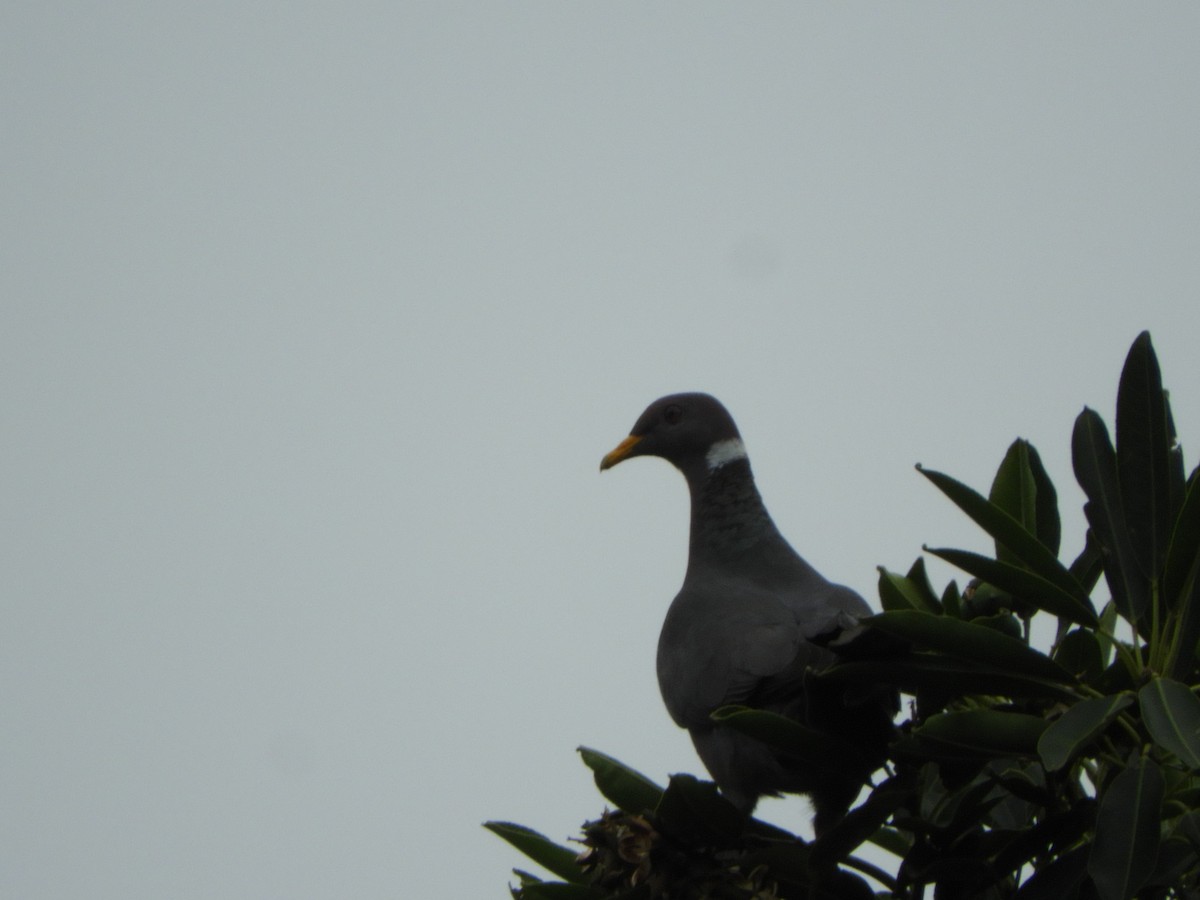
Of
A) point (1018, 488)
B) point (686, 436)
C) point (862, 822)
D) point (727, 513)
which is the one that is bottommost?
point (862, 822)

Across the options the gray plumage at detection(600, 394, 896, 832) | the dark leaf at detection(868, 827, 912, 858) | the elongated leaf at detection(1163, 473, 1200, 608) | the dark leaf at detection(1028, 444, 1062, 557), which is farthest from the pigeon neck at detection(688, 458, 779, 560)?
the elongated leaf at detection(1163, 473, 1200, 608)

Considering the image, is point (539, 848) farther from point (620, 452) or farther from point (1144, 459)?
point (620, 452)

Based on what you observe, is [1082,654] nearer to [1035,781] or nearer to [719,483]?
[1035,781]

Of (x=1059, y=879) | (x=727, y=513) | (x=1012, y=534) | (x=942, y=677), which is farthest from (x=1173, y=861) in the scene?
(x=727, y=513)

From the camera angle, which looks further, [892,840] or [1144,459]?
[892,840]

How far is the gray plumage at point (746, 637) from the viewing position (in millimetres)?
2516

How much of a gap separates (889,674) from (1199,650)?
0.57m

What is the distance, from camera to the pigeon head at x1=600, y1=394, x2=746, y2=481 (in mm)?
4457

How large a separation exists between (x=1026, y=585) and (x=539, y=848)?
3.39ft

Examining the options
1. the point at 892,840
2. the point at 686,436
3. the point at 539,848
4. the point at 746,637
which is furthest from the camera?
the point at 686,436

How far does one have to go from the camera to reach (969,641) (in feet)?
7.66

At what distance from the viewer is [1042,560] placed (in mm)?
2471

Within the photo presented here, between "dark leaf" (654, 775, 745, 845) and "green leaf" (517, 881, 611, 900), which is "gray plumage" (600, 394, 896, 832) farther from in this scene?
"green leaf" (517, 881, 611, 900)

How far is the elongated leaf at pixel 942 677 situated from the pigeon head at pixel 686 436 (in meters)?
2.02
